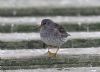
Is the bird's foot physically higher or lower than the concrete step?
higher

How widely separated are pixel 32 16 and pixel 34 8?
0.43 metres

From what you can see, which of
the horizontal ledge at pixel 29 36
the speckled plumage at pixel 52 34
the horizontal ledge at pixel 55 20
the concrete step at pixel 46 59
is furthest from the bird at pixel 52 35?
the horizontal ledge at pixel 55 20

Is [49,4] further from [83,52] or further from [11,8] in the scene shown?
[83,52]

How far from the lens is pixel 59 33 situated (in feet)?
17.9

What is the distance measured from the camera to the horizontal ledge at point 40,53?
18.3 feet

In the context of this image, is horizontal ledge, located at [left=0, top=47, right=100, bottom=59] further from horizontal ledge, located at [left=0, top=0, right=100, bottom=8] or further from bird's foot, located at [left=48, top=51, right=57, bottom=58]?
horizontal ledge, located at [left=0, top=0, right=100, bottom=8]

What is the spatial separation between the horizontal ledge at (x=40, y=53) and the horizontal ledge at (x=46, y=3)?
8.98 ft

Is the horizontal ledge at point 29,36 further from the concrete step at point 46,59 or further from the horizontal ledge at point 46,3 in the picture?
the horizontal ledge at point 46,3

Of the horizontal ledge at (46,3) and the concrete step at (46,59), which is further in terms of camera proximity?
the horizontal ledge at (46,3)

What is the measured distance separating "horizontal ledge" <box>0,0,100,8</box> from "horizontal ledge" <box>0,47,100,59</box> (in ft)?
8.98

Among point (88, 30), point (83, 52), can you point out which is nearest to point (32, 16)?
point (88, 30)

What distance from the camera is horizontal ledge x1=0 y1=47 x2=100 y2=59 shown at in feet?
18.3

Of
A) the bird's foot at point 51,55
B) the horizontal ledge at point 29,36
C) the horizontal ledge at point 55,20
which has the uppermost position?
the horizontal ledge at point 55,20

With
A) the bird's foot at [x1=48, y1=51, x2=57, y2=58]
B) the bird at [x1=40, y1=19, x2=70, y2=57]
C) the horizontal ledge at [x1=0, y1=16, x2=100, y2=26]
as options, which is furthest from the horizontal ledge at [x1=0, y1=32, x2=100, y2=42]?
the bird at [x1=40, y1=19, x2=70, y2=57]
